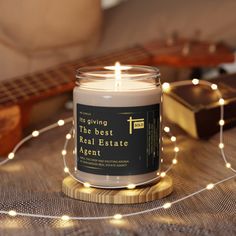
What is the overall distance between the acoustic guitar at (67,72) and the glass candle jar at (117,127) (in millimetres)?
284

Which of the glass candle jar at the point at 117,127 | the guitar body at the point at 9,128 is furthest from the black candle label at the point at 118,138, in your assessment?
the guitar body at the point at 9,128

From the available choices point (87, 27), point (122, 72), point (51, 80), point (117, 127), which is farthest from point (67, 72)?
point (117, 127)

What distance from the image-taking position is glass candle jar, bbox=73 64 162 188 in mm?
652

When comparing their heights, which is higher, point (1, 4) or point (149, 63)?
point (1, 4)

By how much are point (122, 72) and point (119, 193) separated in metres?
0.17

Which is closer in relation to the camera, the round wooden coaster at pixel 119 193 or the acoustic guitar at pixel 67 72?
the round wooden coaster at pixel 119 193

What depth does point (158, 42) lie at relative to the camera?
4.05 feet

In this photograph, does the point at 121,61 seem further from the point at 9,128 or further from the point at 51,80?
the point at 9,128

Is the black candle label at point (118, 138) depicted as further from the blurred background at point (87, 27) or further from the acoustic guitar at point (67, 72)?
the blurred background at point (87, 27)

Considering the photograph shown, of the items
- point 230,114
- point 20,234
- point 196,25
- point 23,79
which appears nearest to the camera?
point 20,234

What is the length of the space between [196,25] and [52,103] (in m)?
0.35

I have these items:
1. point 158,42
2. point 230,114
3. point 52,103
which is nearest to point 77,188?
point 230,114

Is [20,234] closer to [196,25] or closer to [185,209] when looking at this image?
[185,209]

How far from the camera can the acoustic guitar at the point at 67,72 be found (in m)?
0.95
